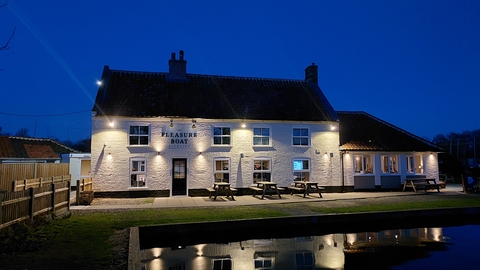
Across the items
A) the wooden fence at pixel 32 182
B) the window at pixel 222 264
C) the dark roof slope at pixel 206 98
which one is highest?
the dark roof slope at pixel 206 98

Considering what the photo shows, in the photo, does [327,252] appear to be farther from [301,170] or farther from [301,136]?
[301,136]

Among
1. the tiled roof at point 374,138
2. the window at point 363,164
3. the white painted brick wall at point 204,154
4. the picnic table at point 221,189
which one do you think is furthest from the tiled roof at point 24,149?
the window at point 363,164

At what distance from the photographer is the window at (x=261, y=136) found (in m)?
19.4

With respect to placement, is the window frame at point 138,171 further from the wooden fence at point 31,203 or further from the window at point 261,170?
the window at point 261,170

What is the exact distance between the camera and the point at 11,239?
7.63 meters

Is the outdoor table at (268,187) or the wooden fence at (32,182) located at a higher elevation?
the wooden fence at (32,182)

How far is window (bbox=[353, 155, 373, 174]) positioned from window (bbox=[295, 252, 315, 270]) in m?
14.2

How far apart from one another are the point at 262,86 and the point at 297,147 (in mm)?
5197

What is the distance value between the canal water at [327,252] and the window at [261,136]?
9.58m

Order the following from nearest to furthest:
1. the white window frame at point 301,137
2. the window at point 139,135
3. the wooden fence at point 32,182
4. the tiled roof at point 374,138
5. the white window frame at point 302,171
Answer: the wooden fence at point 32,182 → the window at point 139,135 → the white window frame at point 302,171 → the white window frame at point 301,137 → the tiled roof at point 374,138

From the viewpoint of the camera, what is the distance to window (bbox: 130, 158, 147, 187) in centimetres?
1781

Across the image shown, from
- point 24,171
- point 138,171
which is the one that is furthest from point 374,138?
point 24,171

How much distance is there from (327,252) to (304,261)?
38.3 inches

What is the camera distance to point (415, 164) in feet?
71.7
